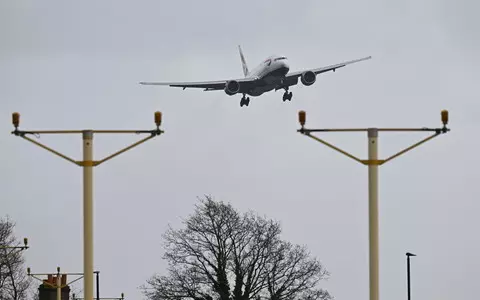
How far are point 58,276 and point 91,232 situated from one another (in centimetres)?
3638

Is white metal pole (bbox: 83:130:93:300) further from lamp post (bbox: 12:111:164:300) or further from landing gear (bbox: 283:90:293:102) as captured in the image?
landing gear (bbox: 283:90:293:102)

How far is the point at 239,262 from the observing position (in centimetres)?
9056

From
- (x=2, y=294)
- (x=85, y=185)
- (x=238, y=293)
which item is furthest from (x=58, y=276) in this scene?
(x=2, y=294)

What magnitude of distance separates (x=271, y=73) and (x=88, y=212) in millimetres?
76891

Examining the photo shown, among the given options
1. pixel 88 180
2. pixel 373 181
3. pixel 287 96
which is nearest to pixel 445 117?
pixel 373 181

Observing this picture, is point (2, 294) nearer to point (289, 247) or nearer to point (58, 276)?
point (289, 247)

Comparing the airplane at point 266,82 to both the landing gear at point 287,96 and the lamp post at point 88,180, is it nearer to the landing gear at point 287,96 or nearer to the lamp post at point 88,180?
the landing gear at point 287,96

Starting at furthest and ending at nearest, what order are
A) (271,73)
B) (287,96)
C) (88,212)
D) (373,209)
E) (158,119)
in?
(287,96), (271,73), (88,212), (158,119), (373,209)

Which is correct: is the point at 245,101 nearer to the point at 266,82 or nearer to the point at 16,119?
the point at 266,82

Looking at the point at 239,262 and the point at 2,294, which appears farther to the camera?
the point at 2,294

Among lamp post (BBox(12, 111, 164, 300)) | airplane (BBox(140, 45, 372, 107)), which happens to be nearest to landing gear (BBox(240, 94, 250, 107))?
airplane (BBox(140, 45, 372, 107))

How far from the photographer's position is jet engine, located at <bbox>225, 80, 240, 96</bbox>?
112 metres

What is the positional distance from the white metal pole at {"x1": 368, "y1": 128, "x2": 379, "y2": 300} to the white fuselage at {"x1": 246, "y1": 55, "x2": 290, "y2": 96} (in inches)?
3003

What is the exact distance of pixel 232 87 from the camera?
112 metres
